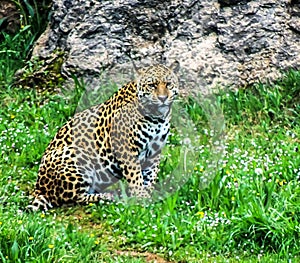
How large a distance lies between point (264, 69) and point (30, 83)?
286 centimetres

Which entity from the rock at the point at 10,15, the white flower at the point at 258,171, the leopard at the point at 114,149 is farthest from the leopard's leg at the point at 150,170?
the rock at the point at 10,15

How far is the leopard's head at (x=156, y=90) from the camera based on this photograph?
8.05 metres

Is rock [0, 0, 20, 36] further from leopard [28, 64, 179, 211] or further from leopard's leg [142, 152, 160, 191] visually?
leopard's leg [142, 152, 160, 191]

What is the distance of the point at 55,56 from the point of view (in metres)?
11.1

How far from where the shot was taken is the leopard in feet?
26.8

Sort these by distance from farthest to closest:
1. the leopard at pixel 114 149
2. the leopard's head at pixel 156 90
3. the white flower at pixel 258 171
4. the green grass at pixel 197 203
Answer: the white flower at pixel 258 171, the leopard at pixel 114 149, the leopard's head at pixel 156 90, the green grass at pixel 197 203

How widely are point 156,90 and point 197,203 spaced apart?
3.57 feet

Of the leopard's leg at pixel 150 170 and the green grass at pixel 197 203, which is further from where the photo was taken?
the leopard's leg at pixel 150 170

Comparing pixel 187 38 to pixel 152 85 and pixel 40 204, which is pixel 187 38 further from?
pixel 40 204

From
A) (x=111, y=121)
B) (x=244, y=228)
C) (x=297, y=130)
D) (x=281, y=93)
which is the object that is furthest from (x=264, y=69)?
(x=244, y=228)

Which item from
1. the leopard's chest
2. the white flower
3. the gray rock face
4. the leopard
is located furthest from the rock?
the white flower

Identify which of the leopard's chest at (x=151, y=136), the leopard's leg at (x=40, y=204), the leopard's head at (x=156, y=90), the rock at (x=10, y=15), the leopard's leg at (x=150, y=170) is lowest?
the leopard's leg at (x=40, y=204)

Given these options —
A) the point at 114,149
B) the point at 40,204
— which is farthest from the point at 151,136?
the point at 40,204

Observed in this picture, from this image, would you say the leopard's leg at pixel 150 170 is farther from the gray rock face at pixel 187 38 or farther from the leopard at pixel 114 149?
the gray rock face at pixel 187 38
